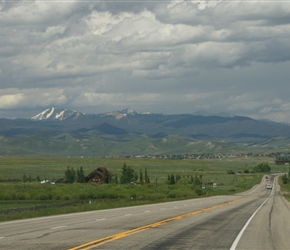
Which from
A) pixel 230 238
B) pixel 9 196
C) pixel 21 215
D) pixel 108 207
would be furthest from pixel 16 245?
pixel 9 196

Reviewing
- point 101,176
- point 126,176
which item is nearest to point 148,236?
point 126,176

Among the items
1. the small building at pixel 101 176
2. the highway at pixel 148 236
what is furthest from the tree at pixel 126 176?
the highway at pixel 148 236

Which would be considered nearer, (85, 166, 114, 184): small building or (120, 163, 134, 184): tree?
(120, 163, 134, 184): tree

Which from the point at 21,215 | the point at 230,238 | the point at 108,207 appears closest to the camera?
the point at 230,238

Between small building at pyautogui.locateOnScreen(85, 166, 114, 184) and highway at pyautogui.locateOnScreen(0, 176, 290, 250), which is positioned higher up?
small building at pyautogui.locateOnScreen(85, 166, 114, 184)

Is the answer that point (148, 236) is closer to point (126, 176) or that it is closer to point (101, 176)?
point (126, 176)

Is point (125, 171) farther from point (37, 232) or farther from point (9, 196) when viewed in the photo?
point (37, 232)

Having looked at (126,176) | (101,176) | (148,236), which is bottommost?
(148,236)

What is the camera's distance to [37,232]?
25516 mm

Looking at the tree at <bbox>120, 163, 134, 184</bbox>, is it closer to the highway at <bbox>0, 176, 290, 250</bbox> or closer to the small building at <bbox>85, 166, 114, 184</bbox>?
the small building at <bbox>85, 166, 114, 184</bbox>

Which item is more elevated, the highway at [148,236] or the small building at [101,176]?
the small building at [101,176]

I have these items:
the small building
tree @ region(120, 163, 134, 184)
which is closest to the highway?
tree @ region(120, 163, 134, 184)

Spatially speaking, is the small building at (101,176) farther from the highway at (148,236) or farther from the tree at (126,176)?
the highway at (148,236)

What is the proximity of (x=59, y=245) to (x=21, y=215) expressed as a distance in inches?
734
